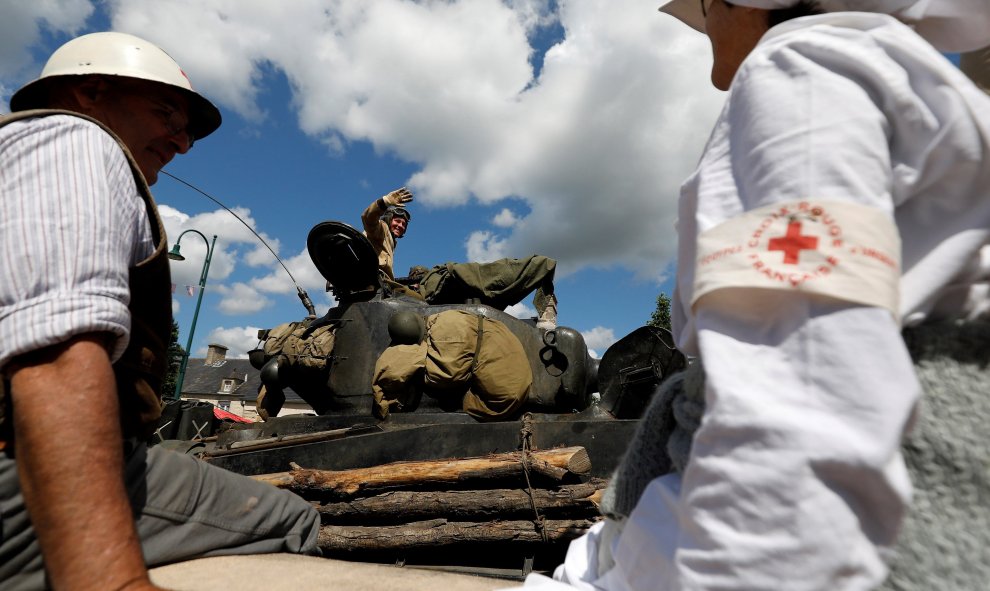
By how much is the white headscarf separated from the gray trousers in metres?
1.89

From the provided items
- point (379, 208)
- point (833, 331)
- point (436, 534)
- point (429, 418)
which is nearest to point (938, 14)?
point (833, 331)

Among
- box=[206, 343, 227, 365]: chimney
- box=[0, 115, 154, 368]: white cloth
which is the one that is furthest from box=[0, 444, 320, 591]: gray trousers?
box=[206, 343, 227, 365]: chimney

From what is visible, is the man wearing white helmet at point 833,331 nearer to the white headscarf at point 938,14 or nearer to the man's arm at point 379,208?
the white headscarf at point 938,14

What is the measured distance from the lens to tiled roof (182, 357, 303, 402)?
165 ft

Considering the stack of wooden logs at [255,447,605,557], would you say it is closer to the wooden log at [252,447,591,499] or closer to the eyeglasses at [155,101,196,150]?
the wooden log at [252,447,591,499]

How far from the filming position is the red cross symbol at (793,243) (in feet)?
2.57

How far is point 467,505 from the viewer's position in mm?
4215

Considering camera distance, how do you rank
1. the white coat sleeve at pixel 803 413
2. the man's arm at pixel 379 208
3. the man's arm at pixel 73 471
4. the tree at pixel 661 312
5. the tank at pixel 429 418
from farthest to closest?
the tree at pixel 661 312
the man's arm at pixel 379 208
the tank at pixel 429 418
the man's arm at pixel 73 471
the white coat sleeve at pixel 803 413

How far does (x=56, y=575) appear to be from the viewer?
1.05 m

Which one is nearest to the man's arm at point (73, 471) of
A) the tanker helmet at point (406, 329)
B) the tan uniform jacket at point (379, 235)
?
the tanker helmet at point (406, 329)

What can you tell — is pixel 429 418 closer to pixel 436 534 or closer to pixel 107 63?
pixel 436 534

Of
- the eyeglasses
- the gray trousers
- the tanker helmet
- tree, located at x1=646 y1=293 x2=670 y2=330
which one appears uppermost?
tree, located at x1=646 y1=293 x2=670 y2=330

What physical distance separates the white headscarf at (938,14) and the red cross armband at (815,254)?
0.58 metres

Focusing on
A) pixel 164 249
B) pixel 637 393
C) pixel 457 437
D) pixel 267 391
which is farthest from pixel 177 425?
pixel 164 249
